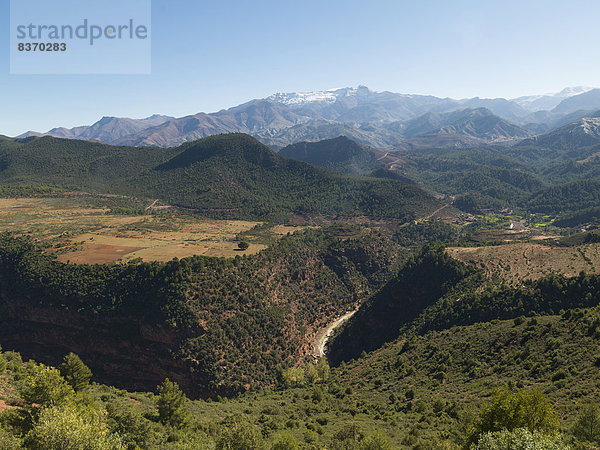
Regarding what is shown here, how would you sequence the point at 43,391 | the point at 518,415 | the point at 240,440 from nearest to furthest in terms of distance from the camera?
1. the point at 518,415
2. the point at 240,440
3. the point at 43,391

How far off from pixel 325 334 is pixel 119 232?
333ft

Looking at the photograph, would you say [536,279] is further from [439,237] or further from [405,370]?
[439,237]

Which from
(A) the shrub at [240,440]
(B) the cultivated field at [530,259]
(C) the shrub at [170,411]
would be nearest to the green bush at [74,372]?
(C) the shrub at [170,411]

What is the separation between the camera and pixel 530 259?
94.8 metres

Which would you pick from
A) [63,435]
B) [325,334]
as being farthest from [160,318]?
[63,435]

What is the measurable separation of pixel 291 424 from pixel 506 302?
6170cm

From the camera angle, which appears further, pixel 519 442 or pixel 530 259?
pixel 530 259

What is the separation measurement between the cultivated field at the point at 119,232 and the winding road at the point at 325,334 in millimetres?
39882

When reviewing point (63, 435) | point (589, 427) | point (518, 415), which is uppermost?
point (518, 415)

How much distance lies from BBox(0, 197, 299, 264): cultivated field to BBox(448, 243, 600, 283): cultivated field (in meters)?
78.1

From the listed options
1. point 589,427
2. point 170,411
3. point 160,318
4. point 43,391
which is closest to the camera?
point 589,427

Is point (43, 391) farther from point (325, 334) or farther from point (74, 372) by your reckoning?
point (325, 334)

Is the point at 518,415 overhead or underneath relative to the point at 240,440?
overhead

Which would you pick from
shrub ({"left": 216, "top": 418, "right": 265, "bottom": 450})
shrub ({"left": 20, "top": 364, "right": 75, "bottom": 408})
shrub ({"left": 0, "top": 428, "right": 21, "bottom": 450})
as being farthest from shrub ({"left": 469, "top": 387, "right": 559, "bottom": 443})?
shrub ({"left": 20, "top": 364, "right": 75, "bottom": 408})
